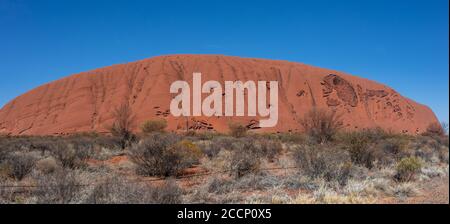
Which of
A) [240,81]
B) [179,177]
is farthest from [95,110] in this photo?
[179,177]

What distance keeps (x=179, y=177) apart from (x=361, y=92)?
60943 millimetres

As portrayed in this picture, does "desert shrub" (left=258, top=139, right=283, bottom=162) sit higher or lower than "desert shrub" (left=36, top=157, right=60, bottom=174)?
higher

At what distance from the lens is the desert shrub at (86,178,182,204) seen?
6.06m

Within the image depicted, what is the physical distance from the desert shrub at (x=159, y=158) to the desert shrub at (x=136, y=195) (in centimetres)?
358

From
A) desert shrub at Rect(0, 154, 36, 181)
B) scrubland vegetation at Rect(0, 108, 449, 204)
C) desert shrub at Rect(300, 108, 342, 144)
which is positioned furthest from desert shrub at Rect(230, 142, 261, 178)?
desert shrub at Rect(300, 108, 342, 144)

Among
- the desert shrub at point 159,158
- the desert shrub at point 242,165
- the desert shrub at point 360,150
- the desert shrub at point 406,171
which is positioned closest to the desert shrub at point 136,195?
the desert shrub at point 159,158

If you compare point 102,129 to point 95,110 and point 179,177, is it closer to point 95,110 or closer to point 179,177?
point 95,110

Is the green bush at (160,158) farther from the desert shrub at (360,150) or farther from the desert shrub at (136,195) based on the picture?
the desert shrub at (360,150)

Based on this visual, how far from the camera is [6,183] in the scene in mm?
8875

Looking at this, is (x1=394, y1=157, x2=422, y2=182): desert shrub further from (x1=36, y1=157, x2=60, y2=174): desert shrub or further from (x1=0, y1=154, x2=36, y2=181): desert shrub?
(x1=0, y1=154, x2=36, y2=181): desert shrub

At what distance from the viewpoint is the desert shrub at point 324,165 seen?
9.15 m

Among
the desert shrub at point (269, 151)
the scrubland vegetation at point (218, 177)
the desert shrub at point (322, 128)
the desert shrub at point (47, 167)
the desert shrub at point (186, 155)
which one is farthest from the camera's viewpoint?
the desert shrub at point (322, 128)

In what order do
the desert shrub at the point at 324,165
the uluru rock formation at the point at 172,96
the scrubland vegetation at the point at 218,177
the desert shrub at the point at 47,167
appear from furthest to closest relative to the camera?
the uluru rock formation at the point at 172,96, the desert shrub at the point at 47,167, the desert shrub at the point at 324,165, the scrubland vegetation at the point at 218,177

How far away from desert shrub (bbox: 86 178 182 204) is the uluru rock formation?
40879 mm
